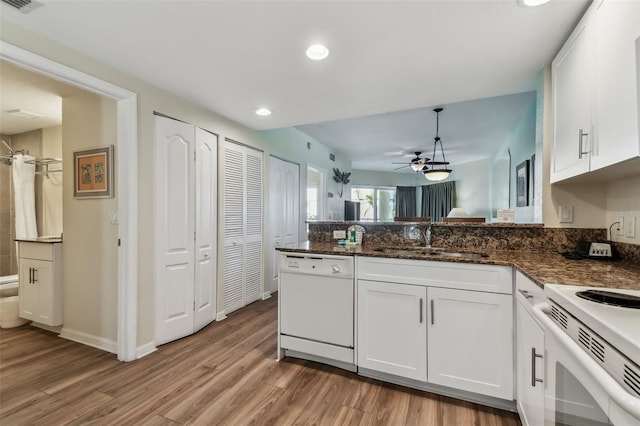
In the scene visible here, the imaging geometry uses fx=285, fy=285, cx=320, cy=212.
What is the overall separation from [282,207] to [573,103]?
3446mm

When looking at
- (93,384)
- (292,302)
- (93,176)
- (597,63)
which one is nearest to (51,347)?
(93,384)

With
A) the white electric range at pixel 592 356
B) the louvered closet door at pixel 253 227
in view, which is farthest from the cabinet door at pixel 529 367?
the louvered closet door at pixel 253 227

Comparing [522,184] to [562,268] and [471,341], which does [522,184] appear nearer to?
[562,268]

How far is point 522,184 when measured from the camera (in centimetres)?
367

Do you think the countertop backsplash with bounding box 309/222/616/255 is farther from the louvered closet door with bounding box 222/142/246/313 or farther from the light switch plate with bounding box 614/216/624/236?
the louvered closet door with bounding box 222/142/246/313

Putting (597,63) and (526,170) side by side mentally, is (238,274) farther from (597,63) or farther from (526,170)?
(526,170)

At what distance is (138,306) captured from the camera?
234 centimetres

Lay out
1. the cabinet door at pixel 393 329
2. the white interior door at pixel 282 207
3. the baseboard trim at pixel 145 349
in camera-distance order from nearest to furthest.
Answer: the cabinet door at pixel 393 329
the baseboard trim at pixel 145 349
the white interior door at pixel 282 207

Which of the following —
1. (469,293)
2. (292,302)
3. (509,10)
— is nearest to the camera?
(509,10)

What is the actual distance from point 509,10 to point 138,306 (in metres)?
3.21

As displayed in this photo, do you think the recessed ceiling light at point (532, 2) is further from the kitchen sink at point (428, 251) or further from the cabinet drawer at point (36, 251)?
the cabinet drawer at point (36, 251)

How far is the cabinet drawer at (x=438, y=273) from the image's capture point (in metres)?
1.66

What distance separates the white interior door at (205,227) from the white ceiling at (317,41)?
0.48m

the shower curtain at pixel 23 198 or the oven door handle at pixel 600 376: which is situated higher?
the shower curtain at pixel 23 198
